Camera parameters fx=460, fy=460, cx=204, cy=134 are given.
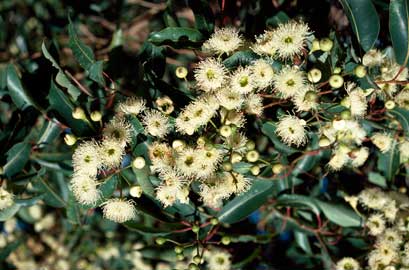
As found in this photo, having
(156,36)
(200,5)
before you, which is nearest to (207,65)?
(156,36)

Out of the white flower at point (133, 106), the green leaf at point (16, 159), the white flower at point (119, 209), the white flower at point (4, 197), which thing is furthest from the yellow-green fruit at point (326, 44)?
the white flower at point (4, 197)

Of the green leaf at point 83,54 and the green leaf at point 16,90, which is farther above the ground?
the green leaf at point 83,54

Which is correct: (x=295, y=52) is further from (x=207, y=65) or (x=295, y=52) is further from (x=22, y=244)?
(x=22, y=244)

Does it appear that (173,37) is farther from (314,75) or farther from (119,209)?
(119,209)

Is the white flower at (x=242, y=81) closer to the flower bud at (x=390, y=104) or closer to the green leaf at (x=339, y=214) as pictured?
the flower bud at (x=390, y=104)

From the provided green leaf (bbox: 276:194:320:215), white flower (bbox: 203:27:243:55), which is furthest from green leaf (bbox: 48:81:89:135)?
green leaf (bbox: 276:194:320:215)

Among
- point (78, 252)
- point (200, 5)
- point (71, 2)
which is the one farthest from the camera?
point (78, 252)
